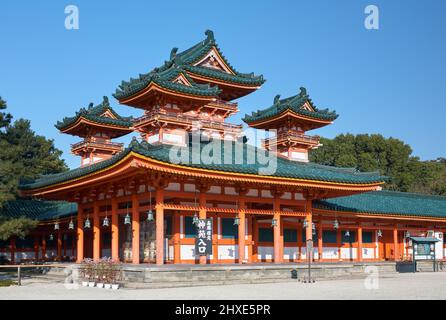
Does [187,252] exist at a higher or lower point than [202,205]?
lower

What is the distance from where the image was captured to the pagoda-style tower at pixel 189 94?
3378 centimetres

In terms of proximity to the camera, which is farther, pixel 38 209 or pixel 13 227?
pixel 38 209

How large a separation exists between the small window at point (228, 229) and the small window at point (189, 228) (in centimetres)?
191

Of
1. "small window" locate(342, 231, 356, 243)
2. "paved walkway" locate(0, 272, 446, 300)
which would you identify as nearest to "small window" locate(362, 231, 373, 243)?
"small window" locate(342, 231, 356, 243)

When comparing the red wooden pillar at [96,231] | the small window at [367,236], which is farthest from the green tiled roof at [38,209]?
the small window at [367,236]

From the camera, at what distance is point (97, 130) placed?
44.4 meters

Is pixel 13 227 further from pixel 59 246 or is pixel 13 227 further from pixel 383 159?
pixel 383 159

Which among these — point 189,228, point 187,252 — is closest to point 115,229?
point 189,228

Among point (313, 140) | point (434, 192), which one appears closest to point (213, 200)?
point (313, 140)

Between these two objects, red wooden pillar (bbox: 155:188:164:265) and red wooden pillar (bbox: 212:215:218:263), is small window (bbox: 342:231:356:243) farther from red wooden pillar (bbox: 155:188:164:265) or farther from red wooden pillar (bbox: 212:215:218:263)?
red wooden pillar (bbox: 155:188:164:265)

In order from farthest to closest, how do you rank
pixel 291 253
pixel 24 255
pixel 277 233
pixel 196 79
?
pixel 24 255
pixel 196 79
pixel 291 253
pixel 277 233

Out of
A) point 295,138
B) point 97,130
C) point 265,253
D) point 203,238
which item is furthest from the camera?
point 97,130

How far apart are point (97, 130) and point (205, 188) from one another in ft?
56.9

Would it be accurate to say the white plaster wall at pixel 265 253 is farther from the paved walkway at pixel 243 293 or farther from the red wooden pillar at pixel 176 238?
the paved walkway at pixel 243 293
